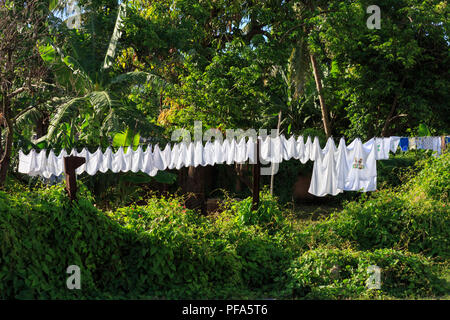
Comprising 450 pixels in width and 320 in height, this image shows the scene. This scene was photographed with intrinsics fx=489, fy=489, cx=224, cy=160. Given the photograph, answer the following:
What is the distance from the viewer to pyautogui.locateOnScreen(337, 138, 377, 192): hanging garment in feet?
29.1

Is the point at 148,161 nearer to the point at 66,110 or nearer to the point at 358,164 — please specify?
the point at 66,110

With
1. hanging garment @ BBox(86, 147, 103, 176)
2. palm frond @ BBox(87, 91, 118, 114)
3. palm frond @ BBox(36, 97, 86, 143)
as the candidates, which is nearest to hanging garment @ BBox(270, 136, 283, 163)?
hanging garment @ BBox(86, 147, 103, 176)

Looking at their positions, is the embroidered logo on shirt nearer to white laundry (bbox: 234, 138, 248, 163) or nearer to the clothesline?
the clothesline

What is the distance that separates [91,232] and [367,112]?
41.7ft

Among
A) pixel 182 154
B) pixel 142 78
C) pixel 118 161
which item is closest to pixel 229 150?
pixel 182 154

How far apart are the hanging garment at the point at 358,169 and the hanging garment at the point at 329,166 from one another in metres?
0.10

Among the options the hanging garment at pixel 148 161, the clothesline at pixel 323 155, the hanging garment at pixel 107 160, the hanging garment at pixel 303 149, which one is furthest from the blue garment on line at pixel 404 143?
the hanging garment at pixel 107 160

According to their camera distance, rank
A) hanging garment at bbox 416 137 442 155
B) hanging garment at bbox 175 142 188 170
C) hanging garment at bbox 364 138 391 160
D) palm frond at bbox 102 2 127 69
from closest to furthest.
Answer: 1. hanging garment at bbox 364 138 391 160
2. hanging garment at bbox 175 142 188 170
3. hanging garment at bbox 416 137 442 155
4. palm frond at bbox 102 2 127 69

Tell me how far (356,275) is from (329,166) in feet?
10.5

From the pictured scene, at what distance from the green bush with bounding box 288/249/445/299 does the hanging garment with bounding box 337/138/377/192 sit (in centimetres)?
249
